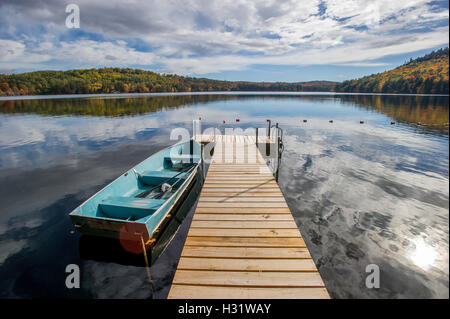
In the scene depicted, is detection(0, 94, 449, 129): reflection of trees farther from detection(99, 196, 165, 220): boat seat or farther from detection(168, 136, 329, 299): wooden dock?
detection(99, 196, 165, 220): boat seat

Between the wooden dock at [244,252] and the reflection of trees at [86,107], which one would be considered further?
the reflection of trees at [86,107]

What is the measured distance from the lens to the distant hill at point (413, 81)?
84.3 meters

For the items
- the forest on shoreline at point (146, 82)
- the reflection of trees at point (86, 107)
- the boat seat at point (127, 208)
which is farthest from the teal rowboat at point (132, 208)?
the forest on shoreline at point (146, 82)

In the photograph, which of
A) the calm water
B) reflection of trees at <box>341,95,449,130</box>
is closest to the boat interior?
the calm water

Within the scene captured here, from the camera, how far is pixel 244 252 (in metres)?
4.54

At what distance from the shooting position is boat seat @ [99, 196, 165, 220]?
613cm

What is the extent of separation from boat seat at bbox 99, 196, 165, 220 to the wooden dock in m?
1.44

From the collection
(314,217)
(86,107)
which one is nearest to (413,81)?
(314,217)

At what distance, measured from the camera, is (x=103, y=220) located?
5348 millimetres

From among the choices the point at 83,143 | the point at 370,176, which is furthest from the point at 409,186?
the point at 83,143

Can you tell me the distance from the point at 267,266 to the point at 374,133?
26.8 metres

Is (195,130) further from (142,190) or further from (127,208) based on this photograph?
(127,208)

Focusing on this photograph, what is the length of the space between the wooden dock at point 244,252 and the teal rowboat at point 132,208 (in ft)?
3.72

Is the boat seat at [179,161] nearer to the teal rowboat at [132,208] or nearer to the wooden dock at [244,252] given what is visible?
the teal rowboat at [132,208]
